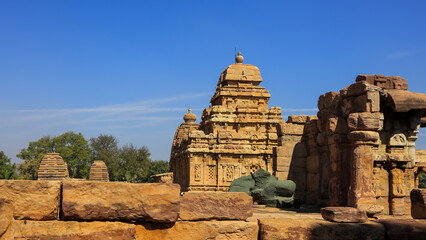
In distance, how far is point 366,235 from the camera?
534cm

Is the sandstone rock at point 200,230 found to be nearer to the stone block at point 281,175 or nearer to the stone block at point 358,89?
the stone block at point 358,89

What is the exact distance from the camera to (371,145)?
851 centimetres

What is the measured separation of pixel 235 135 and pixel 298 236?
72.4 feet

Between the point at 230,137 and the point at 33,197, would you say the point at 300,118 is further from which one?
the point at 230,137

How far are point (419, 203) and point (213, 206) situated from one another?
2786 millimetres

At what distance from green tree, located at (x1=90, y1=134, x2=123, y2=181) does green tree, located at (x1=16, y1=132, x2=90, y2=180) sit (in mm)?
2679

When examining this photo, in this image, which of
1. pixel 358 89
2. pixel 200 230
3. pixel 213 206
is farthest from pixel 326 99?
pixel 200 230

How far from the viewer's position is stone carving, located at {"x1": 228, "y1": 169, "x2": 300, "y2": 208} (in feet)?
31.2

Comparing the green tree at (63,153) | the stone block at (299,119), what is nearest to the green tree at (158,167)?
the green tree at (63,153)

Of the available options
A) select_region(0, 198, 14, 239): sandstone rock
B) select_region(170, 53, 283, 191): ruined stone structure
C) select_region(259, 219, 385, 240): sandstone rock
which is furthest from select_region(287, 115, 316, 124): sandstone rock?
select_region(170, 53, 283, 191): ruined stone structure

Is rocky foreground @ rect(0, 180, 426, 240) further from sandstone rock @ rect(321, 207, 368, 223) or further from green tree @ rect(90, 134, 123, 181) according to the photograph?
green tree @ rect(90, 134, 123, 181)

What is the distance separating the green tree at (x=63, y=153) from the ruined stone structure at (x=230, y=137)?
104 ft

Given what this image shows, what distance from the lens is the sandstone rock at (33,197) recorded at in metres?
4.46

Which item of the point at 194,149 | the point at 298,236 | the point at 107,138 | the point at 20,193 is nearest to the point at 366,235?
the point at 298,236
